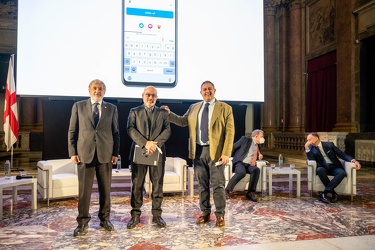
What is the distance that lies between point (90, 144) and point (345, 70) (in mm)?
8709

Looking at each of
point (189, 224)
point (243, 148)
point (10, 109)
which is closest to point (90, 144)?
point (189, 224)

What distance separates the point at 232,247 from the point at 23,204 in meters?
3.10

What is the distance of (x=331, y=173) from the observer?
15.8ft

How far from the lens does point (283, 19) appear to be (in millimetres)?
13281

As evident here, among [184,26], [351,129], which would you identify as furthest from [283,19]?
[184,26]

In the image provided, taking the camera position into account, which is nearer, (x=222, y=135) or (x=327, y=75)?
(x=222, y=135)

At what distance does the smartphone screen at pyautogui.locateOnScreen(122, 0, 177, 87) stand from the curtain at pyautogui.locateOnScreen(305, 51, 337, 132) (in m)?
7.55

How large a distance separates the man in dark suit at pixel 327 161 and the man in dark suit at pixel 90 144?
9.78ft

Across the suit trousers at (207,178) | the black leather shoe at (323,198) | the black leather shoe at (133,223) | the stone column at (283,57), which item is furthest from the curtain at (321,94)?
the black leather shoe at (133,223)

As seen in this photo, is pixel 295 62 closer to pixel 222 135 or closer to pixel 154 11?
pixel 154 11

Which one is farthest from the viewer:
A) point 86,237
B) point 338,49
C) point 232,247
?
point 338,49

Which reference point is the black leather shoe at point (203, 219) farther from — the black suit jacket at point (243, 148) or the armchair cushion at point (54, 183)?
the armchair cushion at point (54, 183)

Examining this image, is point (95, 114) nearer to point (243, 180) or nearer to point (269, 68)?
point (243, 180)

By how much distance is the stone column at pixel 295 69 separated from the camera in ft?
41.0
